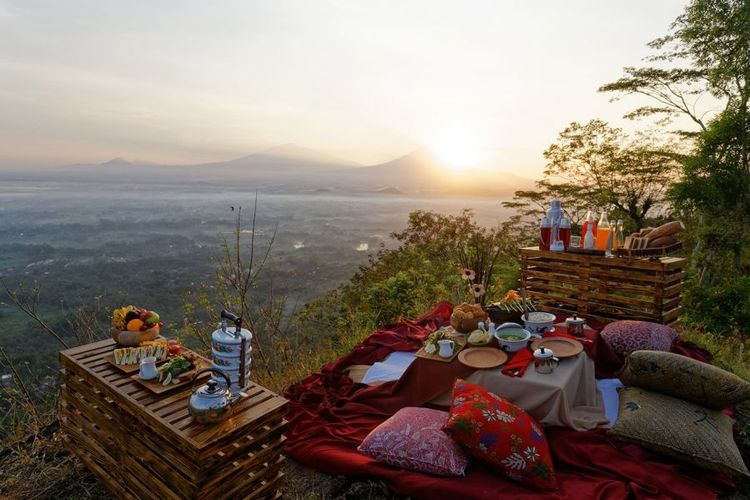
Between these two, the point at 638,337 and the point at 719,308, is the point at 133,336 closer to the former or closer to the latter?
the point at 638,337

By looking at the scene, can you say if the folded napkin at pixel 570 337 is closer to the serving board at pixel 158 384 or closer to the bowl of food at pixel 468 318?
the bowl of food at pixel 468 318

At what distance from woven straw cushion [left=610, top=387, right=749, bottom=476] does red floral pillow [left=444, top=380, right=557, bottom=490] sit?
69 cm

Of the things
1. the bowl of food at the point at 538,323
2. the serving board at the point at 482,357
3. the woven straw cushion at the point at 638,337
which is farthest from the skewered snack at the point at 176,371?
the woven straw cushion at the point at 638,337

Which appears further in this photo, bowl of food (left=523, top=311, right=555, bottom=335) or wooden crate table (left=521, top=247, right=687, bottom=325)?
wooden crate table (left=521, top=247, right=687, bottom=325)

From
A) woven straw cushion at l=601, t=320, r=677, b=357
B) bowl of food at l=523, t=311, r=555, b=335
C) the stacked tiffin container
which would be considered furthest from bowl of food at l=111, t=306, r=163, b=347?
woven straw cushion at l=601, t=320, r=677, b=357

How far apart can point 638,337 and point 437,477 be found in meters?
2.40

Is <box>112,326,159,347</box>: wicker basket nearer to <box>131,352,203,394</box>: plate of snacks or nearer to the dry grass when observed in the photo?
<box>131,352,203,394</box>: plate of snacks

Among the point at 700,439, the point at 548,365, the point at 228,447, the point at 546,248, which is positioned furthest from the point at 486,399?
the point at 546,248

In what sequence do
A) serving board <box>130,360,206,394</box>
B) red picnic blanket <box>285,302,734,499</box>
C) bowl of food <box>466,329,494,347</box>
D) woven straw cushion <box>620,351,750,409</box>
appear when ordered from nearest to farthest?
serving board <box>130,360,206,394</box> → red picnic blanket <box>285,302,734,499</box> → woven straw cushion <box>620,351,750,409</box> → bowl of food <box>466,329,494,347</box>

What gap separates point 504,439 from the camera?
2438mm

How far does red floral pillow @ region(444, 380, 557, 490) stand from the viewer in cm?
238

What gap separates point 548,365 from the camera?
3027mm

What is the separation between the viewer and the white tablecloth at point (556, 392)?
2896 mm

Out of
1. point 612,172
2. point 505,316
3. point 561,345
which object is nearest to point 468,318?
point 505,316
